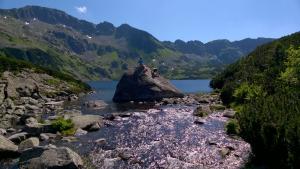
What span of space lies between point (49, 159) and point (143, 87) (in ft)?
242

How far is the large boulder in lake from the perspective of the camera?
339 feet

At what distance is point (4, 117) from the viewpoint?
62344 millimetres

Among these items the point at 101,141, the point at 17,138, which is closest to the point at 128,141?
the point at 101,141

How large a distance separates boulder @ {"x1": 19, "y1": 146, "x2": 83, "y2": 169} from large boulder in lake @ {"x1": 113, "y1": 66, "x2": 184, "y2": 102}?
70.1m

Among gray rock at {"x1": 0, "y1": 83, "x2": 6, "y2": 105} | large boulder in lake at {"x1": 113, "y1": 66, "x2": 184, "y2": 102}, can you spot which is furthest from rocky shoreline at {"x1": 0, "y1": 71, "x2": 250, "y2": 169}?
large boulder in lake at {"x1": 113, "y1": 66, "x2": 184, "y2": 102}

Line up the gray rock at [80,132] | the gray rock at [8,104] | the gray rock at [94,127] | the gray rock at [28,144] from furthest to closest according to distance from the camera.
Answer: the gray rock at [8,104]
the gray rock at [94,127]
the gray rock at [80,132]
the gray rock at [28,144]

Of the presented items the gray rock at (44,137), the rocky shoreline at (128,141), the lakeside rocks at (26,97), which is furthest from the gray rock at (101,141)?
the lakeside rocks at (26,97)

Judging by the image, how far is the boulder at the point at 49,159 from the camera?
30609 mm

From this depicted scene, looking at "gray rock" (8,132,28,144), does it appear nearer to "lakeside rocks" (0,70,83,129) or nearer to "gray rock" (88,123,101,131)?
"gray rock" (88,123,101,131)

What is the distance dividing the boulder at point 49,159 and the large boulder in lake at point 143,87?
230ft

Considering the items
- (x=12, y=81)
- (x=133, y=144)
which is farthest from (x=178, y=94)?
(x=133, y=144)

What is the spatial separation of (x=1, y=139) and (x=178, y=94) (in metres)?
71.4

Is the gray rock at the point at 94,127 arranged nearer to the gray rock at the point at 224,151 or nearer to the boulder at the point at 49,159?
the boulder at the point at 49,159

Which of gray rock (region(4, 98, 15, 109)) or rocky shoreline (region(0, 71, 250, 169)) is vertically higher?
gray rock (region(4, 98, 15, 109))
